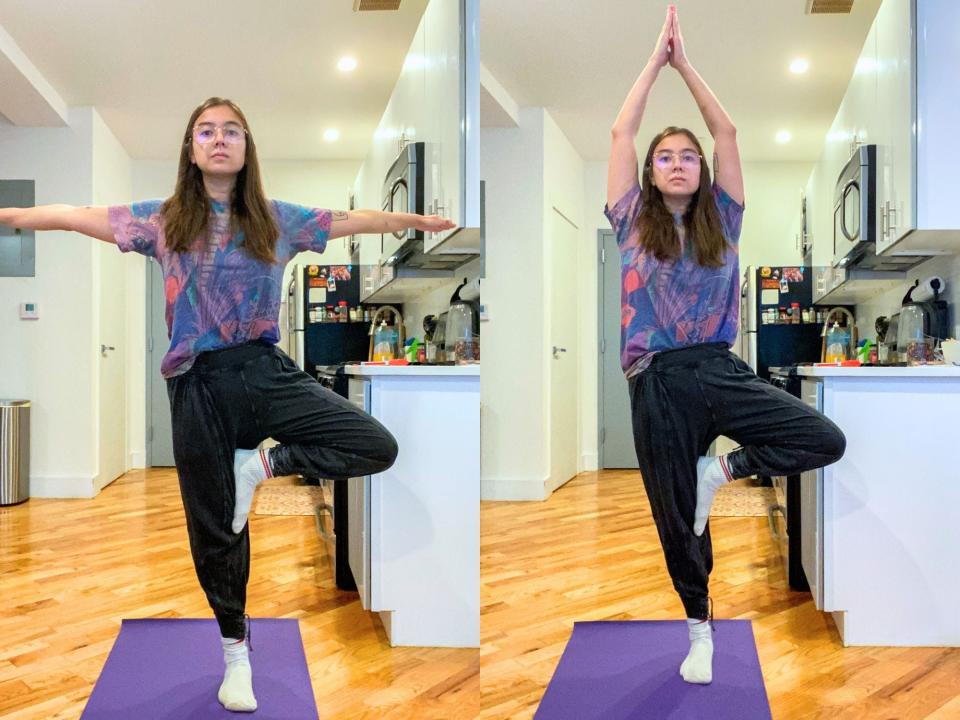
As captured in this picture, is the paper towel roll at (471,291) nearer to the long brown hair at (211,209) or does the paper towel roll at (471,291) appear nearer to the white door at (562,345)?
the white door at (562,345)

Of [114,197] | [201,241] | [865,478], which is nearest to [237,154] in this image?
[201,241]

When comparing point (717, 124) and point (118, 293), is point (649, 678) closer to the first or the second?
point (717, 124)

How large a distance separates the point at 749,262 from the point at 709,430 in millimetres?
381

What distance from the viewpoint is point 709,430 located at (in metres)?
1.72

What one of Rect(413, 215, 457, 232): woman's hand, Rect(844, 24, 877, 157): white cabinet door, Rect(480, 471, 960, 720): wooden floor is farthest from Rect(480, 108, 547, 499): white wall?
Rect(844, 24, 877, 157): white cabinet door

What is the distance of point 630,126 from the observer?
1.71m

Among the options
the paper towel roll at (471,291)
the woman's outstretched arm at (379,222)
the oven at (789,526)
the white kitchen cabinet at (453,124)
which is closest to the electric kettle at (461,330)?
the paper towel roll at (471,291)

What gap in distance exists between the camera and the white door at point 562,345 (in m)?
1.89

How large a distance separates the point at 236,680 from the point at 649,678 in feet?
3.21

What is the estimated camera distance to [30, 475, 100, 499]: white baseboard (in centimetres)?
262

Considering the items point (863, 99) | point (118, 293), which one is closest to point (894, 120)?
point (863, 99)

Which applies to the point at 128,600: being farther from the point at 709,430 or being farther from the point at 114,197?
the point at 709,430

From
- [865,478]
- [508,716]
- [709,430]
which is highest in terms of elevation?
[709,430]

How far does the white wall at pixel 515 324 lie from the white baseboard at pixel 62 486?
139 cm
